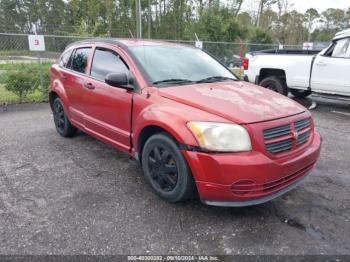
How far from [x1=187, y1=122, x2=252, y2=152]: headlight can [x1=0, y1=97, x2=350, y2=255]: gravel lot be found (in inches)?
31.0

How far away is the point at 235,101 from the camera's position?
3.14m

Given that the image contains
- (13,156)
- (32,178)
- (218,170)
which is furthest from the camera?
(13,156)

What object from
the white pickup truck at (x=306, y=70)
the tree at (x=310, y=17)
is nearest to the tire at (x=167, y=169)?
the white pickup truck at (x=306, y=70)

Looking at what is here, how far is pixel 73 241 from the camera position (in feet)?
8.84

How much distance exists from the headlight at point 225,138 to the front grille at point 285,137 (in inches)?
8.5

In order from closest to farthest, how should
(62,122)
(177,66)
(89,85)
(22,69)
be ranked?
(177,66)
(89,85)
(62,122)
(22,69)

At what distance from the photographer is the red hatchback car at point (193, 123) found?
8.93 ft

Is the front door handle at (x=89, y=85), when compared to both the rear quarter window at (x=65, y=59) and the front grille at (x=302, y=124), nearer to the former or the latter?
the rear quarter window at (x=65, y=59)

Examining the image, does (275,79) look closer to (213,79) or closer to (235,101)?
(213,79)

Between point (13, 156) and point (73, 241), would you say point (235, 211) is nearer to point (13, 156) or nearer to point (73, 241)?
point (73, 241)

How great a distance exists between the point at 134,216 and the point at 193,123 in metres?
1.12

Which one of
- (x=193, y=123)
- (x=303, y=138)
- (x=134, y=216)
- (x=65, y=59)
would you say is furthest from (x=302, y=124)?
(x=65, y=59)

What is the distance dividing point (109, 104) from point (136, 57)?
0.69 meters

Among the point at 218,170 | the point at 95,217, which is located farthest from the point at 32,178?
the point at 218,170
